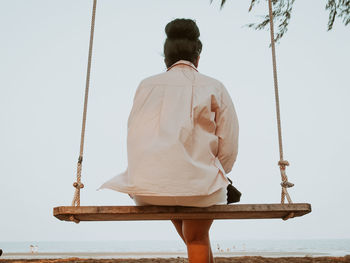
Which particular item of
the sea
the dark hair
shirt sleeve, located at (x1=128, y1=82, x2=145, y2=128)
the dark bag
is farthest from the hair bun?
the sea

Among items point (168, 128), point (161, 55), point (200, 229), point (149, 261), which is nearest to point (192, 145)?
point (168, 128)

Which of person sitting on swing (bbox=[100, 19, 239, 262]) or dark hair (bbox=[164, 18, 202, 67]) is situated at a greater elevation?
dark hair (bbox=[164, 18, 202, 67])

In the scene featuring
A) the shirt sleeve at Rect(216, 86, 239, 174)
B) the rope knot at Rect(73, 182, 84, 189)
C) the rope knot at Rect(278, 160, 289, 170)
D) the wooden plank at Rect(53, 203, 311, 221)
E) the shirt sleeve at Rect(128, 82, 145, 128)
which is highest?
the shirt sleeve at Rect(128, 82, 145, 128)

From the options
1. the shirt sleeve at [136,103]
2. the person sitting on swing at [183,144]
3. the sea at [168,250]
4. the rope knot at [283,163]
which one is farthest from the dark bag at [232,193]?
the sea at [168,250]

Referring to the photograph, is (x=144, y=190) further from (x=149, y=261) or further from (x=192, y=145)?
(x=149, y=261)

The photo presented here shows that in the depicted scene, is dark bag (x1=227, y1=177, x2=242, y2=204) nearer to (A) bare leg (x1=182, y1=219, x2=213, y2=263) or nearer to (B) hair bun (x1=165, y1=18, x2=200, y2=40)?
(A) bare leg (x1=182, y1=219, x2=213, y2=263)

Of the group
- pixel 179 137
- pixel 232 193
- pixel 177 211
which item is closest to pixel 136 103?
pixel 179 137

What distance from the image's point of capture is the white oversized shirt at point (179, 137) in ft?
5.35

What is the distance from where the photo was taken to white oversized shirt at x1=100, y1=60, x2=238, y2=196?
1.63 metres

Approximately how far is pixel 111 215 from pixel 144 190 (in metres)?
0.21

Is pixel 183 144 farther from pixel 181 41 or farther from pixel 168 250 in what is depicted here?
pixel 168 250

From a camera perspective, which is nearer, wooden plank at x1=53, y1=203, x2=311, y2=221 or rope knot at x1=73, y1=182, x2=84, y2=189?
wooden plank at x1=53, y1=203, x2=311, y2=221

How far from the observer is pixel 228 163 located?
1.86m

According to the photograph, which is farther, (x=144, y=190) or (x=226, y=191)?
(x=226, y=191)
